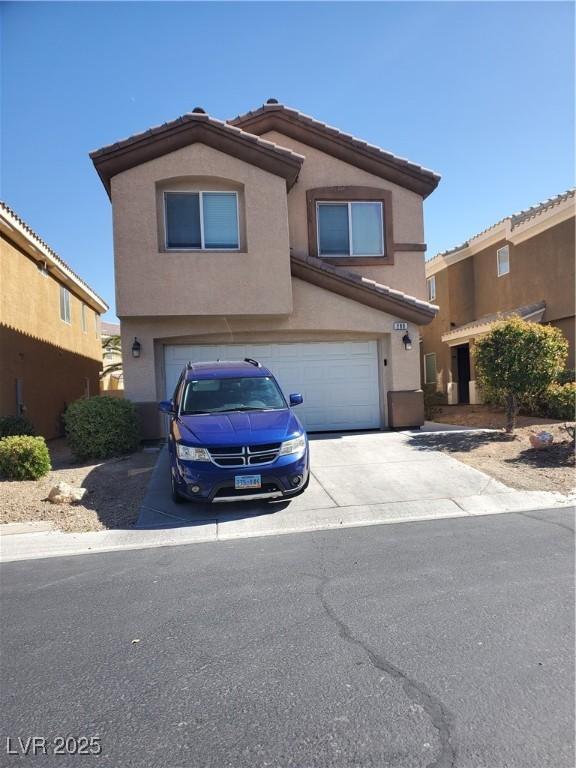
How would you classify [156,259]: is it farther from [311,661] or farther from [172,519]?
[311,661]

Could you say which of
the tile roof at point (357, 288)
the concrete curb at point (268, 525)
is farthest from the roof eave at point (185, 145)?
the concrete curb at point (268, 525)

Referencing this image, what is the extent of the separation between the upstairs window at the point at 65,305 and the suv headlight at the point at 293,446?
46.4ft

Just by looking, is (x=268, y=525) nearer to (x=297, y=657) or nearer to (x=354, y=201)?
(x=297, y=657)

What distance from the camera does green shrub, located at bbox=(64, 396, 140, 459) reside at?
9562 millimetres

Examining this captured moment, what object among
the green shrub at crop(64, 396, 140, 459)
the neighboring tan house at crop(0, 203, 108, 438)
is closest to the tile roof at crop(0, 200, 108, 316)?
the neighboring tan house at crop(0, 203, 108, 438)

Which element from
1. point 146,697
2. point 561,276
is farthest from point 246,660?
point 561,276

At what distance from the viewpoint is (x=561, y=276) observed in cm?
1555

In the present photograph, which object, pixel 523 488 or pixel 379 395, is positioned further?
pixel 379 395

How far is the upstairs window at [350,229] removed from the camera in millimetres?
13000

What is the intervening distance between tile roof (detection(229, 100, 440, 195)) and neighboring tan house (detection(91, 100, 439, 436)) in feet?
0.09

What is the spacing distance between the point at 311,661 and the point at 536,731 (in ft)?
4.28

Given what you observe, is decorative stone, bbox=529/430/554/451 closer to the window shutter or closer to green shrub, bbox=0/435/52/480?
the window shutter

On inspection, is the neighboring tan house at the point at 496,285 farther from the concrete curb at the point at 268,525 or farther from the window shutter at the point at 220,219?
the concrete curb at the point at 268,525

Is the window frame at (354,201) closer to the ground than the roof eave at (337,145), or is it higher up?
closer to the ground
